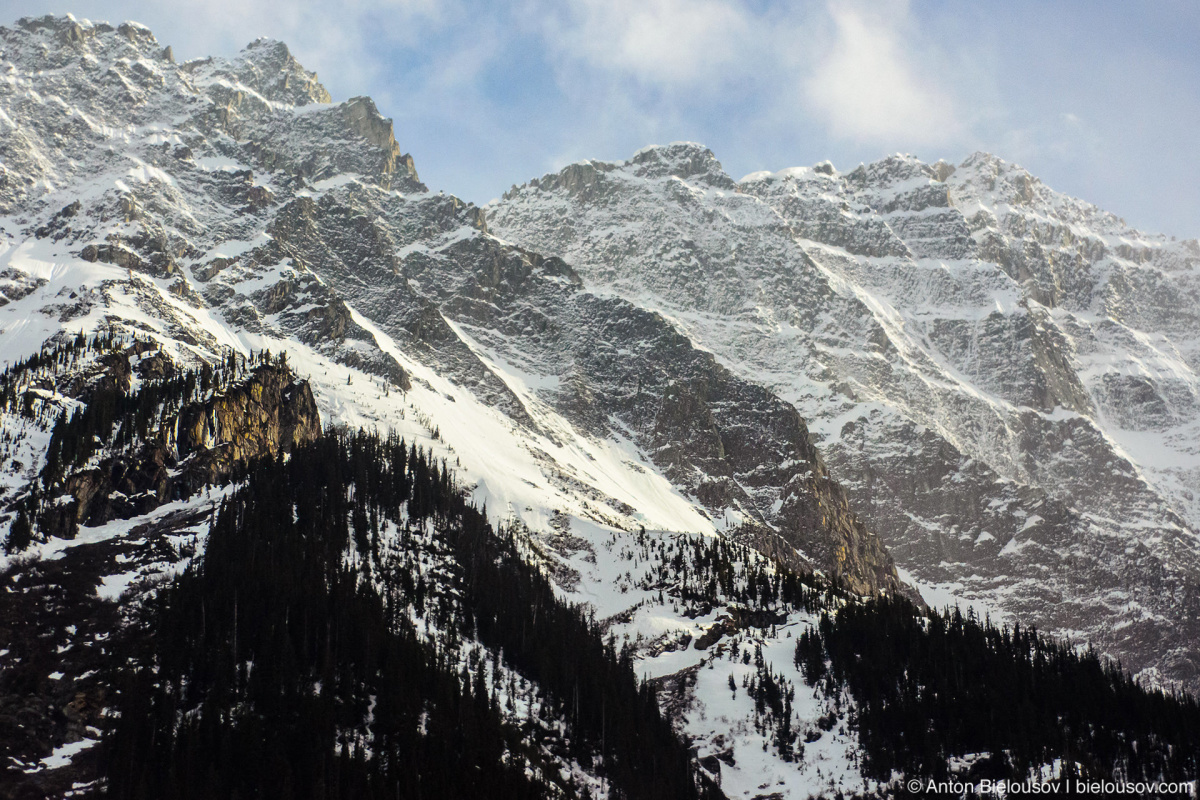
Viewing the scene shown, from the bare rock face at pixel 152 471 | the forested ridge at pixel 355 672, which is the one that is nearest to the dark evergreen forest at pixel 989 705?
the forested ridge at pixel 355 672

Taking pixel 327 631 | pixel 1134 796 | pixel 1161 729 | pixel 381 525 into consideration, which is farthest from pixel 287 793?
pixel 1161 729

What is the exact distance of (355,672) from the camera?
14075 cm

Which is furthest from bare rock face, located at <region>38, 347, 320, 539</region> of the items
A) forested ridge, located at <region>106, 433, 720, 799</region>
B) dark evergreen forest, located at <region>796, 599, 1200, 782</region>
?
dark evergreen forest, located at <region>796, 599, 1200, 782</region>

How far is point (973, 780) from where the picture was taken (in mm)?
140250

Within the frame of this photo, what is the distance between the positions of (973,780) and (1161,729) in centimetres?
2796

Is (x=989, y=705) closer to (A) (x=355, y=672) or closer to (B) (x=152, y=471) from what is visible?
(A) (x=355, y=672)

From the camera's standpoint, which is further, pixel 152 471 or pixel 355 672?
pixel 152 471

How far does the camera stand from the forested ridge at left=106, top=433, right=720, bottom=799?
403ft

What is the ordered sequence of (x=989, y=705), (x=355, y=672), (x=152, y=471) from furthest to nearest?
(x=152, y=471) → (x=989, y=705) → (x=355, y=672)

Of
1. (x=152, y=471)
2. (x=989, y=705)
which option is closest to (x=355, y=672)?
(x=152, y=471)

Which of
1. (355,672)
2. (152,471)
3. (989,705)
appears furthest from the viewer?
(152,471)

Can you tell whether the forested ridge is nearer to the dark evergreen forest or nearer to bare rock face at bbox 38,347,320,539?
bare rock face at bbox 38,347,320,539

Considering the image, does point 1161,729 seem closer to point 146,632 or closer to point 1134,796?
point 1134,796

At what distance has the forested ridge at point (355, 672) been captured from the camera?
12269 cm
